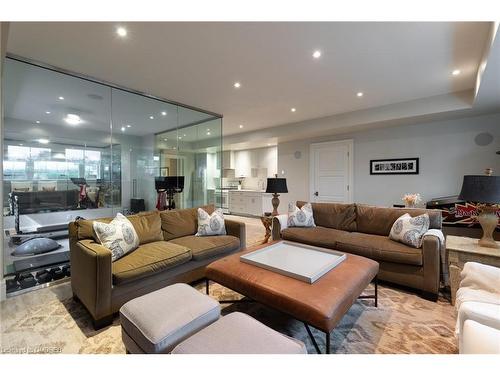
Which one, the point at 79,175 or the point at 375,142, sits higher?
the point at 375,142

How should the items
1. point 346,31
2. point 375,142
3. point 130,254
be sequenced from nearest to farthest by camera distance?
point 346,31 → point 130,254 → point 375,142

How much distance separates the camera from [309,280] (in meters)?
1.64

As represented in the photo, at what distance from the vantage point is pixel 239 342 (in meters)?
1.09

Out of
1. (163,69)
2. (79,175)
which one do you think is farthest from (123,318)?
(163,69)

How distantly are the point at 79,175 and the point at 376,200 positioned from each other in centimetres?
544

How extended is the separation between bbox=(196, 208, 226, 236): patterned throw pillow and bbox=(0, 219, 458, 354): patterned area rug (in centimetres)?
87

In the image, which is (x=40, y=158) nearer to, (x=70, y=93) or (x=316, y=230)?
(x=70, y=93)

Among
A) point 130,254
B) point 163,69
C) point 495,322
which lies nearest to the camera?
point 495,322

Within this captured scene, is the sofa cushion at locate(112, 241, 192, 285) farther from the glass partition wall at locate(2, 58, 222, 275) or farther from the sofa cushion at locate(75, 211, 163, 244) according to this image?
the glass partition wall at locate(2, 58, 222, 275)

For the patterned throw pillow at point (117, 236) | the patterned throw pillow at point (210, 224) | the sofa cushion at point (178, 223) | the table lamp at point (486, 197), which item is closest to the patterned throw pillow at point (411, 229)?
the table lamp at point (486, 197)

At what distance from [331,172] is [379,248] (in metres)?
3.20

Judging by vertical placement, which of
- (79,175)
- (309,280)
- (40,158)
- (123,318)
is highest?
(40,158)

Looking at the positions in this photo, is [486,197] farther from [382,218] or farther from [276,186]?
[276,186]

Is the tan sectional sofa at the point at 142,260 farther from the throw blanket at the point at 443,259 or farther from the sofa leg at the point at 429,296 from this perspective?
the throw blanket at the point at 443,259
